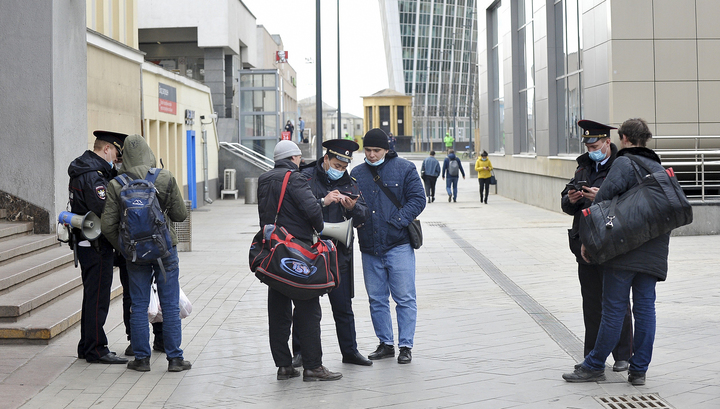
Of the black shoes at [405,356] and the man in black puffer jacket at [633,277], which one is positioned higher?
the man in black puffer jacket at [633,277]

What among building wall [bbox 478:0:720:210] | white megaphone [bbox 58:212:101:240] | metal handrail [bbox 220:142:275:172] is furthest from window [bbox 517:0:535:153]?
white megaphone [bbox 58:212:101:240]

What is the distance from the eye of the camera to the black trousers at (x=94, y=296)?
625cm

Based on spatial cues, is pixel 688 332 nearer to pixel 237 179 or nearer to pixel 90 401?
pixel 90 401

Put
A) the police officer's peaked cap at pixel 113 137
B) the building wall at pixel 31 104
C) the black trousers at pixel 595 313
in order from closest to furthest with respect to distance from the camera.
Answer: the black trousers at pixel 595 313 → the police officer's peaked cap at pixel 113 137 → the building wall at pixel 31 104

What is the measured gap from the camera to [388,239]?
6.31m

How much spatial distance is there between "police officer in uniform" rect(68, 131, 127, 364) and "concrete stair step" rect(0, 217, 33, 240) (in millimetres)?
3681

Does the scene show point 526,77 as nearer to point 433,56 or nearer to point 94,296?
point 94,296

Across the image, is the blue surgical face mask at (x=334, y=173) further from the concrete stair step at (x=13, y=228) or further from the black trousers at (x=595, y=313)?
the concrete stair step at (x=13, y=228)

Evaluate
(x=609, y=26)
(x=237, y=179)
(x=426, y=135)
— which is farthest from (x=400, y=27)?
(x=609, y=26)

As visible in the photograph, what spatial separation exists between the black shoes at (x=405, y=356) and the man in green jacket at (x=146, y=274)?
1575 mm

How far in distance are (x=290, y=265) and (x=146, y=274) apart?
3.95 feet

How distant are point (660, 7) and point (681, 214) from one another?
1246 cm

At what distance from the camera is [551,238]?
1522cm

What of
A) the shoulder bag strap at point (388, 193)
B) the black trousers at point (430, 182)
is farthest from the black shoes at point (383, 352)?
the black trousers at point (430, 182)
